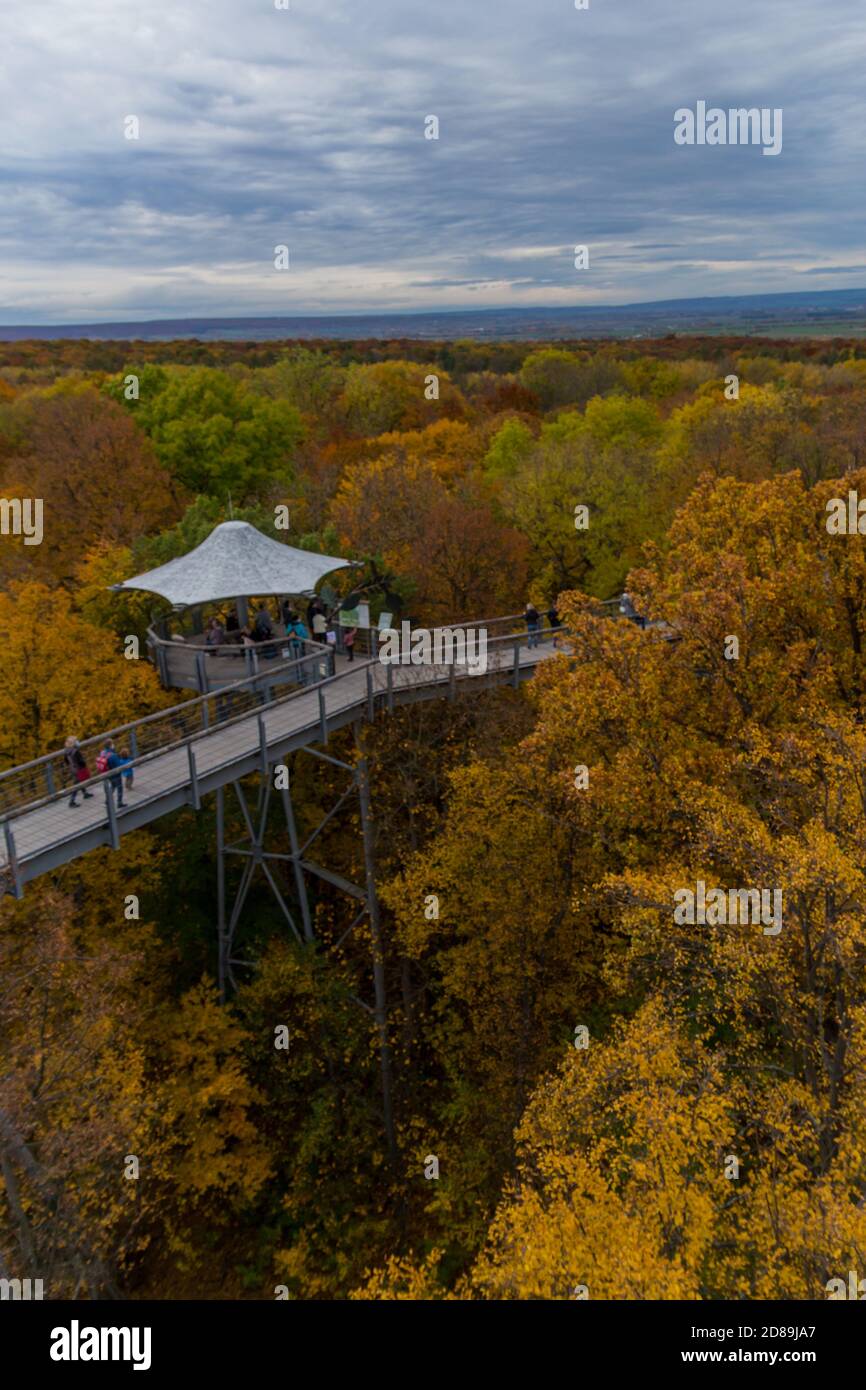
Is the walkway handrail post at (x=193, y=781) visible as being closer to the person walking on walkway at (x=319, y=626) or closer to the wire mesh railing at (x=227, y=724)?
the wire mesh railing at (x=227, y=724)

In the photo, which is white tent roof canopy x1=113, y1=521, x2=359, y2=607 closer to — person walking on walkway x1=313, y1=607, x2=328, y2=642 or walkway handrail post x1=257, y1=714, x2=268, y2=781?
person walking on walkway x1=313, y1=607, x2=328, y2=642

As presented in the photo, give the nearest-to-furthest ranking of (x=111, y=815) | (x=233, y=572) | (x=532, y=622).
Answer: (x=111, y=815), (x=233, y=572), (x=532, y=622)

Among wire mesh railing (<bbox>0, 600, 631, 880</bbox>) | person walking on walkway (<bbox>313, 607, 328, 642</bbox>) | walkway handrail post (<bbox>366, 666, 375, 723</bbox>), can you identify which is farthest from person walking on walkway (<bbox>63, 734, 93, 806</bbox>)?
person walking on walkway (<bbox>313, 607, 328, 642</bbox>)

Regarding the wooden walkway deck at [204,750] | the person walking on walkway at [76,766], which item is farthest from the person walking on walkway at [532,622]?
the person walking on walkway at [76,766]

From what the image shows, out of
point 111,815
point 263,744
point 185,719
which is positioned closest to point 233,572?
point 185,719

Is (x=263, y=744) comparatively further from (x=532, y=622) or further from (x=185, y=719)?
(x=532, y=622)
